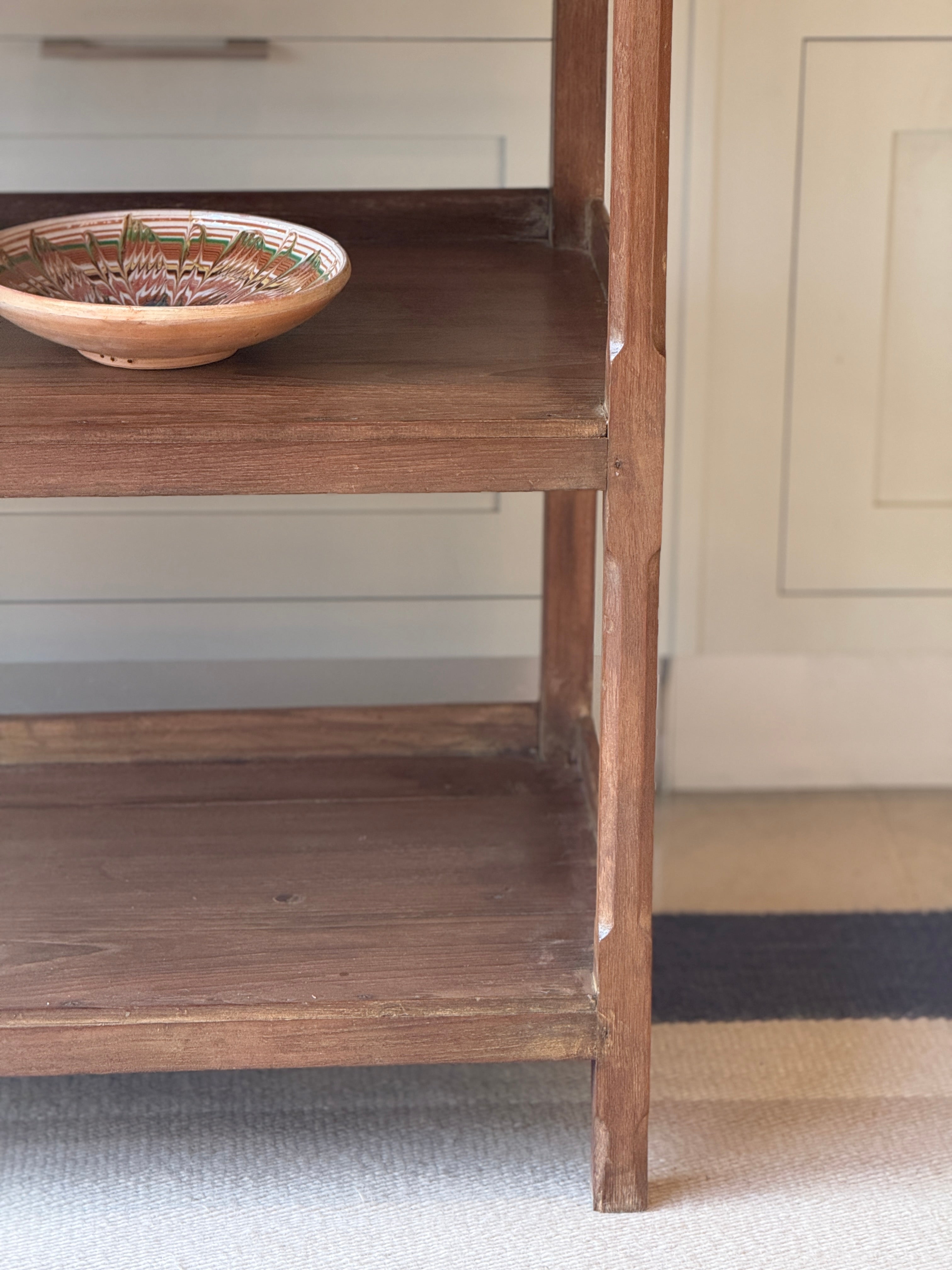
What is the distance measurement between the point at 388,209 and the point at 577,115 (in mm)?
174

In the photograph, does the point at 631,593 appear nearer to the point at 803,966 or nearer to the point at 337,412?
the point at 337,412

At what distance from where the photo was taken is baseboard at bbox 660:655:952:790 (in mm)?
1638

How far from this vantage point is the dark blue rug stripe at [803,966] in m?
1.30

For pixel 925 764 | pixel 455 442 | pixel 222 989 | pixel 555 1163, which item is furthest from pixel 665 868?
pixel 455 442

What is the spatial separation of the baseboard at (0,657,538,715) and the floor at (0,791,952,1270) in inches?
18.9

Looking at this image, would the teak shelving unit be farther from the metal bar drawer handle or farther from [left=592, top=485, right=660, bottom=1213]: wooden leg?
the metal bar drawer handle

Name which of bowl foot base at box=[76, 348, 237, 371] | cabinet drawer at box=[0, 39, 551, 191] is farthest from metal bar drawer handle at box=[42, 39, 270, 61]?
bowl foot base at box=[76, 348, 237, 371]

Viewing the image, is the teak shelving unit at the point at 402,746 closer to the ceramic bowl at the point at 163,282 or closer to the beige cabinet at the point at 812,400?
the ceramic bowl at the point at 163,282

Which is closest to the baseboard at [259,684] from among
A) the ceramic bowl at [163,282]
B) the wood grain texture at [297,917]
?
the wood grain texture at [297,917]

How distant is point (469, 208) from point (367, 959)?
2.07ft

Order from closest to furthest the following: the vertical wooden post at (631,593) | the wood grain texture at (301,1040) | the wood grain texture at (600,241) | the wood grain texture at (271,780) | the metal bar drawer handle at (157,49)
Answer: the vertical wooden post at (631,593), the wood grain texture at (301,1040), the wood grain texture at (600,241), the wood grain texture at (271,780), the metal bar drawer handle at (157,49)

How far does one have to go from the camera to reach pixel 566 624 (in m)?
1.34

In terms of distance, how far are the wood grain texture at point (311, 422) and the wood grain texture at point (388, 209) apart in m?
0.28

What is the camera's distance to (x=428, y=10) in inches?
54.4
